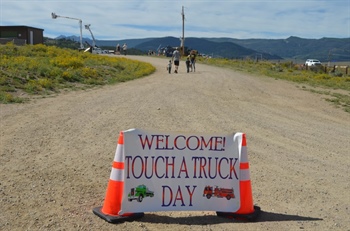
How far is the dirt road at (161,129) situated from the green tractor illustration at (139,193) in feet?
0.90

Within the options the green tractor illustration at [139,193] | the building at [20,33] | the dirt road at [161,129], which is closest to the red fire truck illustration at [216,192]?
the dirt road at [161,129]

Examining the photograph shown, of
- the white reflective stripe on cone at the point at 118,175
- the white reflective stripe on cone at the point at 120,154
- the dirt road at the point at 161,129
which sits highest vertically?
the white reflective stripe on cone at the point at 120,154

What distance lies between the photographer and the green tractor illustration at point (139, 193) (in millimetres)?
5061

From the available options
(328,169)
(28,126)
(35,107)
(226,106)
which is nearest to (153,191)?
(328,169)

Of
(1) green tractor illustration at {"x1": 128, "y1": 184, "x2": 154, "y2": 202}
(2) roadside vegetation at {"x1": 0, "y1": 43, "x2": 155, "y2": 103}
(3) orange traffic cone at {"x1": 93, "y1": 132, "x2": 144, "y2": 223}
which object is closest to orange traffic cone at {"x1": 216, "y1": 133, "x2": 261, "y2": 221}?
(1) green tractor illustration at {"x1": 128, "y1": 184, "x2": 154, "y2": 202}

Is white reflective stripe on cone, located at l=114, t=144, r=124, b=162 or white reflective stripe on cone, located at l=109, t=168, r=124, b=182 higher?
white reflective stripe on cone, located at l=114, t=144, r=124, b=162

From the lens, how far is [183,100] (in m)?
15.3

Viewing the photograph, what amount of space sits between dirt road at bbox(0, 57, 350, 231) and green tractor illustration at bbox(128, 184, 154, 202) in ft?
0.90

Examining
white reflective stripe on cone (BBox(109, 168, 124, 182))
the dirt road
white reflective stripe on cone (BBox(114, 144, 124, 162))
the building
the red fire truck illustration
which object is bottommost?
the dirt road

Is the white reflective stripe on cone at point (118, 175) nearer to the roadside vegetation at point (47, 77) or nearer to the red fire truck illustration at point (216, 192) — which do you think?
the red fire truck illustration at point (216, 192)

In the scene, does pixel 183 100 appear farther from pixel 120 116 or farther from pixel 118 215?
pixel 118 215

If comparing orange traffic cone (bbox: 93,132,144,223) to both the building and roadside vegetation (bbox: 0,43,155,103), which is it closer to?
roadside vegetation (bbox: 0,43,155,103)

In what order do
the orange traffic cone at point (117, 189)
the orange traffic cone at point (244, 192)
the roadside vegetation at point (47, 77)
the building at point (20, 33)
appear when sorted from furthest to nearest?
the building at point (20, 33)
the roadside vegetation at point (47, 77)
the orange traffic cone at point (244, 192)
the orange traffic cone at point (117, 189)

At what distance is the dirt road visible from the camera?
5.11 m
